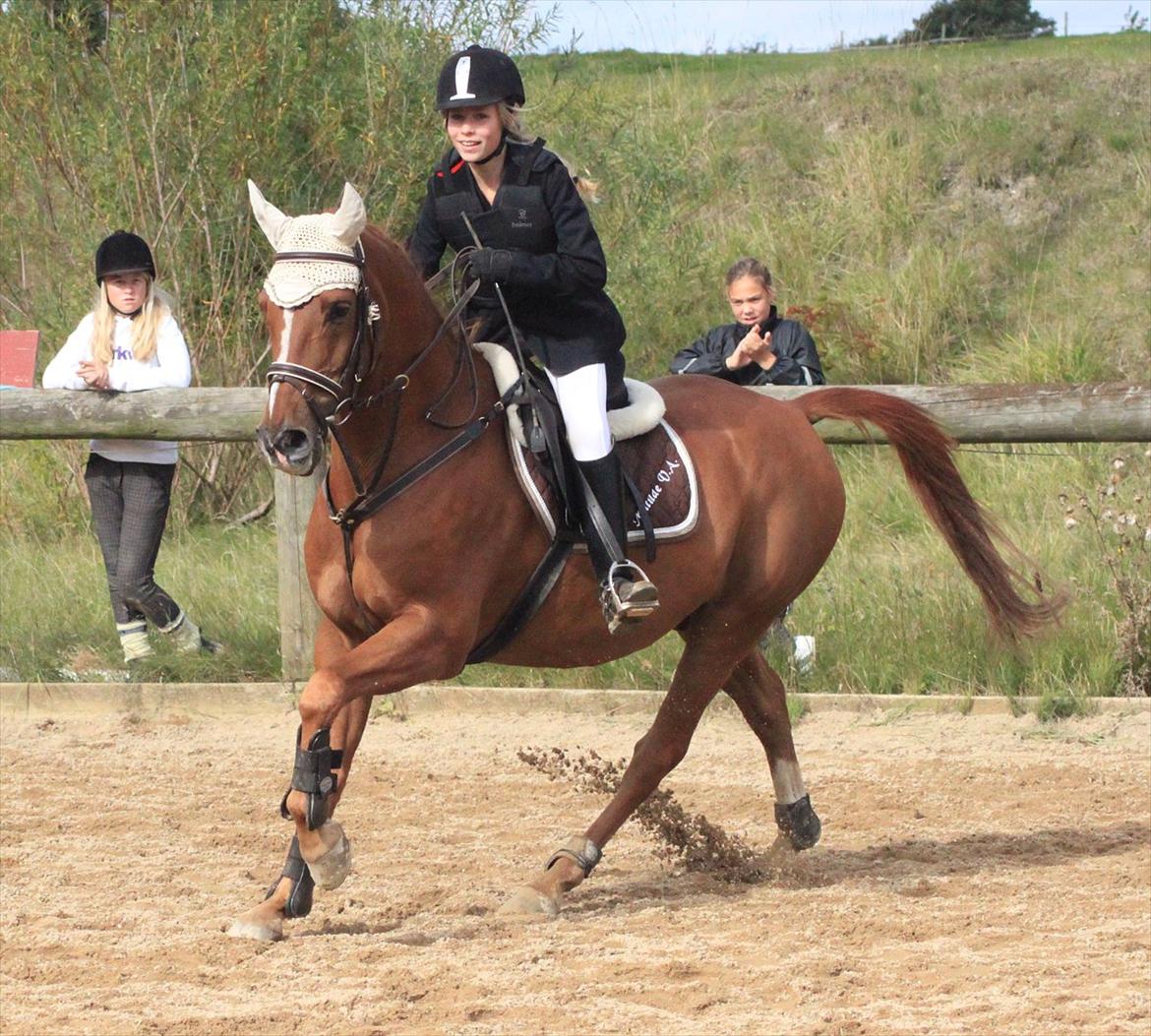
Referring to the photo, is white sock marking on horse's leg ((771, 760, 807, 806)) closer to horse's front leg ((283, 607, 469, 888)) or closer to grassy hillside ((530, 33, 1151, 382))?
horse's front leg ((283, 607, 469, 888))

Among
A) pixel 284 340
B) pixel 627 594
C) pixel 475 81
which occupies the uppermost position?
pixel 475 81

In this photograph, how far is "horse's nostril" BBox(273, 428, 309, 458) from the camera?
399 cm

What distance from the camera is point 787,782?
573 centimetres

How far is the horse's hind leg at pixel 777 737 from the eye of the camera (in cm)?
570

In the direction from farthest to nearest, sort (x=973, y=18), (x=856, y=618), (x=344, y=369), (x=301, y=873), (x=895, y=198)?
(x=973, y=18), (x=895, y=198), (x=856, y=618), (x=301, y=873), (x=344, y=369)

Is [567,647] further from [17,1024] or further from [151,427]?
[151,427]

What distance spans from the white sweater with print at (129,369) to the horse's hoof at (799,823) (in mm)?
3547

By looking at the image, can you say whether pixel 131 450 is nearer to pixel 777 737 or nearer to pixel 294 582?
pixel 294 582

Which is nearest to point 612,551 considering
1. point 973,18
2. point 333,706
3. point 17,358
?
point 333,706

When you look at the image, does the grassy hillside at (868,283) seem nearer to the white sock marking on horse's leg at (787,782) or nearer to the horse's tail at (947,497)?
the horse's tail at (947,497)

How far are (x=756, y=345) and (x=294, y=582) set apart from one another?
239 centimetres

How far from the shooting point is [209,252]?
10414 millimetres

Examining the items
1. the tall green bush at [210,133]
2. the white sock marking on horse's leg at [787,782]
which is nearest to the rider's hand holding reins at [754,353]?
the white sock marking on horse's leg at [787,782]

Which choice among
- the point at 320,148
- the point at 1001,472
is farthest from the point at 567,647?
the point at 320,148
